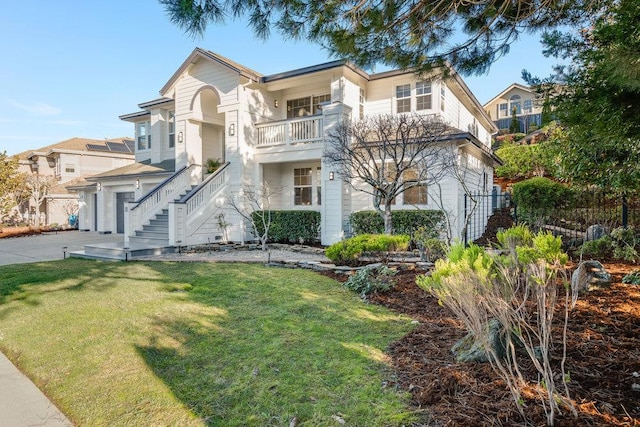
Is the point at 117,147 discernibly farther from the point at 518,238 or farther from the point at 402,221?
the point at 518,238

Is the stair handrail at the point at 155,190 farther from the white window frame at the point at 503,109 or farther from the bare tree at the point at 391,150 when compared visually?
the white window frame at the point at 503,109

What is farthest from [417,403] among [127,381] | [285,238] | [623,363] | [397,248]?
[285,238]

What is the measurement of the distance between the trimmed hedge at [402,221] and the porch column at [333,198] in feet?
1.52

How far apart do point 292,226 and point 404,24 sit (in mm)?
9669

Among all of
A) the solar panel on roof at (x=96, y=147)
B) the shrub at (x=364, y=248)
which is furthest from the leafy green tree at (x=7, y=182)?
the shrub at (x=364, y=248)

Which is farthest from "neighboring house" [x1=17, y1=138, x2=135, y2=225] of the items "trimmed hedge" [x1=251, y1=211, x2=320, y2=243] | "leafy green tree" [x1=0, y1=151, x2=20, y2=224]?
"trimmed hedge" [x1=251, y1=211, x2=320, y2=243]

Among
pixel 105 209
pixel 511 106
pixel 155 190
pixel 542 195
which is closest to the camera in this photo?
pixel 542 195

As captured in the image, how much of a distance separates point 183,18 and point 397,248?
22.1ft

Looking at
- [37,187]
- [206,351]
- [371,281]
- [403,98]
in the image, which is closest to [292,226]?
[403,98]

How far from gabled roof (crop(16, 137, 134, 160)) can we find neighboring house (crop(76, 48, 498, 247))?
1896cm

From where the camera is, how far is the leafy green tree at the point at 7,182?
24.4m

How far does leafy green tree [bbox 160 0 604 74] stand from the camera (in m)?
4.66

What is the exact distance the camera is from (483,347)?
3180 mm

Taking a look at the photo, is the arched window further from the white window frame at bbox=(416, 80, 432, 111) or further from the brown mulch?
the brown mulch
